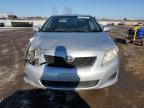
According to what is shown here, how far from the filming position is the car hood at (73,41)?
467cm

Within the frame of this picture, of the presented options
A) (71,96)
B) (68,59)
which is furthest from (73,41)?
(71,96)

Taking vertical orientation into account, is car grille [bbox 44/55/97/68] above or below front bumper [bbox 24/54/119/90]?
above

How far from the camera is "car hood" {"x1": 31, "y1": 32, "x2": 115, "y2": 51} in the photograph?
467cm

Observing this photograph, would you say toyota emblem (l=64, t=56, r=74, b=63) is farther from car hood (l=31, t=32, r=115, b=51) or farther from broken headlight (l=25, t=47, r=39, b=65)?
broken headlight (l=25, t=47, r=39, b=65)

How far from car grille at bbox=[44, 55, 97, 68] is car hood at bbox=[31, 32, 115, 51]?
19cm

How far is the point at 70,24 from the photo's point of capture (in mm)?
6457

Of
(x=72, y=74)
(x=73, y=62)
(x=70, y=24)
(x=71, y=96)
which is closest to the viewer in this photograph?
(x=72, y=74)

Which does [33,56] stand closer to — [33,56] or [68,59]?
[33,56]

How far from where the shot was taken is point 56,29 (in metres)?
6.20

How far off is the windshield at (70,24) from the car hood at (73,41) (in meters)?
0.55

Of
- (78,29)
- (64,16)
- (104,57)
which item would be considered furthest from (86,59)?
(64,16)

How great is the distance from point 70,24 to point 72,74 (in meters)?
2.38

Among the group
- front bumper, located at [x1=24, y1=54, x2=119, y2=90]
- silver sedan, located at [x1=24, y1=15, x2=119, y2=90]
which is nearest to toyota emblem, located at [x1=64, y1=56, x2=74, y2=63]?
silver sedan, located at [x1=24, y1=15, x2=119, y2=90]

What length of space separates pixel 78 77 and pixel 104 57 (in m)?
0.61
